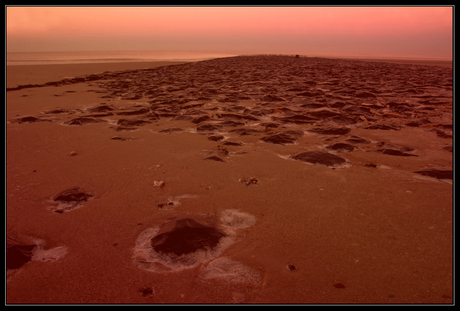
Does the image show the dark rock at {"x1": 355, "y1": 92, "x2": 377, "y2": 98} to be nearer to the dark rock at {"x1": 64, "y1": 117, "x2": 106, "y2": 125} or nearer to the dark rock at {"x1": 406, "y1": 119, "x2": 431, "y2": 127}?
the dark rock at {"x1": 406, "y1": 119, "x2": 431, "y2": 127}

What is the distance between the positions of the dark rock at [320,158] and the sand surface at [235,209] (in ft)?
0.06

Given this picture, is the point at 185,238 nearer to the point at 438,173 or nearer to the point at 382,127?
the point at 438,173

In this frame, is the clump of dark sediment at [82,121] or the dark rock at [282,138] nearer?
the dark rock at [282,138]

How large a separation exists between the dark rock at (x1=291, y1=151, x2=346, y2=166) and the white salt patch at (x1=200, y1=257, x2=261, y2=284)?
1.68 m

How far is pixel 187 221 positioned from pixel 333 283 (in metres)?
0.90

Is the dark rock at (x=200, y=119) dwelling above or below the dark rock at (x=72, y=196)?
above

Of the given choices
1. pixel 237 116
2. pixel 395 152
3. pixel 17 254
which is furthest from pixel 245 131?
pixel 17 254

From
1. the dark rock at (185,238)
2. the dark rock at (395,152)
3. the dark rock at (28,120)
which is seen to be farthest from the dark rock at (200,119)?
the dark rock at (185,238)

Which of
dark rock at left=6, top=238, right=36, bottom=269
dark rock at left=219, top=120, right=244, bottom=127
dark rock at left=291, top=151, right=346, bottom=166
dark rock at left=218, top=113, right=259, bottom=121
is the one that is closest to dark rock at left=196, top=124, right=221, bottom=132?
dark rock at left=219, top=120, right=244, bottom=127

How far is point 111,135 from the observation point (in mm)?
3895

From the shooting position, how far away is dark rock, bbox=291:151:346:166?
290 centimetres

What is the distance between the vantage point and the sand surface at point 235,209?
1.41 m

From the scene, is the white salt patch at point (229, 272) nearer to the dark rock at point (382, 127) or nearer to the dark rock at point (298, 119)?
the dark rock at point (298, 119)
